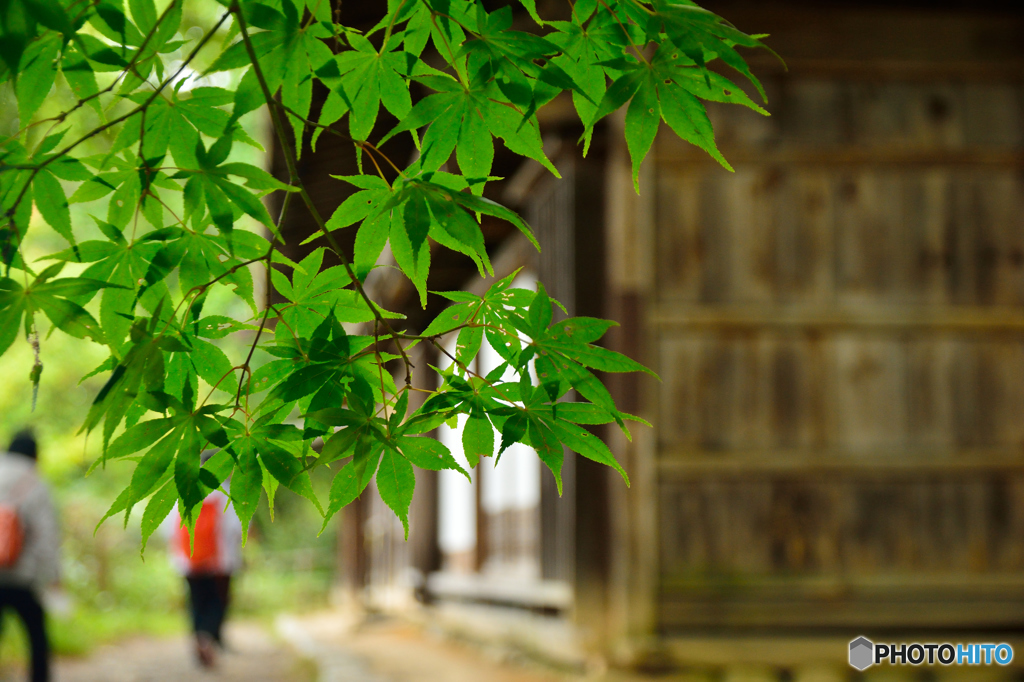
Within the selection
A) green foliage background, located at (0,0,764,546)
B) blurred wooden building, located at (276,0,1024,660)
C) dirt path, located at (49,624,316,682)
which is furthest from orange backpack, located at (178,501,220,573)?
green foliage background, located at (0,0,764,546)

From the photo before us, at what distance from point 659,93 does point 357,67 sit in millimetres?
362

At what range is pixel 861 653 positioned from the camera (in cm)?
418

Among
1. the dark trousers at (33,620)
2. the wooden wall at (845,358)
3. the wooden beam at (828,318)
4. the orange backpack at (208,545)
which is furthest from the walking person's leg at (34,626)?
the wooden beam at (828,318)

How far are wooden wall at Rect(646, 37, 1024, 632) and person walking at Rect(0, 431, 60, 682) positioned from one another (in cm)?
331

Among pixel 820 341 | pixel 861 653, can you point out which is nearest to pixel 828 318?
pixel 820 341

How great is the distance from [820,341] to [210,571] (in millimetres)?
5259

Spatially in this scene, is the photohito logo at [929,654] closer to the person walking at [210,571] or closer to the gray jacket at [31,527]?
the gray jacket at [31,527]

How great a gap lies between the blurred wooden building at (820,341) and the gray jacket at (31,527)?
110 inches

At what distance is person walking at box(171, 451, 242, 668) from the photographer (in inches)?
286

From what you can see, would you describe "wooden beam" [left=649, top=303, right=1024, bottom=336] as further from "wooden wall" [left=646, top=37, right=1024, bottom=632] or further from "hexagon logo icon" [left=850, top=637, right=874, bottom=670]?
"hexagon logo icon" [left=850, top=637, right=874, bottom=670]

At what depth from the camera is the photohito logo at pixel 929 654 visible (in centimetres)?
415

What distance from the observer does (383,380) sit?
106 centimetres

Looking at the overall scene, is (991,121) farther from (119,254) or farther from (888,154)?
(119,254)

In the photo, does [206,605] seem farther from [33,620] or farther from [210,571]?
[33,620]
